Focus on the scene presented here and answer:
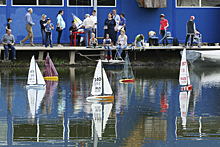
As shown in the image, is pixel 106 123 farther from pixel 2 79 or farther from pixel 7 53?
pixel 7 53

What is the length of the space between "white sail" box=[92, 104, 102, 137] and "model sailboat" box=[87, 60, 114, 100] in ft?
2.92

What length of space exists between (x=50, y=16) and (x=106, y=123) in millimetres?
21543

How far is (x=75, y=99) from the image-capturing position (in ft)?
54.0

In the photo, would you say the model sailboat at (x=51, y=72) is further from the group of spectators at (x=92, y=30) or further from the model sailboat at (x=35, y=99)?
the group of spectators at (x=92, y=30)

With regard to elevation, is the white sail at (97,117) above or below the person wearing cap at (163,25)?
below

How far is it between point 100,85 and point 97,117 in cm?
288

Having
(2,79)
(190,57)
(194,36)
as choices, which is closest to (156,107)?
(2,79)

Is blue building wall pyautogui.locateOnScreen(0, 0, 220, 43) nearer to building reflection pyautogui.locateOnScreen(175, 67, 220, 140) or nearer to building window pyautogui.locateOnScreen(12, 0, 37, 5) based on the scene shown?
building window pyautogui.locateOnScreen(12, 0, 37, 5)

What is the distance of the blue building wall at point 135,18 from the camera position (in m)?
33.1

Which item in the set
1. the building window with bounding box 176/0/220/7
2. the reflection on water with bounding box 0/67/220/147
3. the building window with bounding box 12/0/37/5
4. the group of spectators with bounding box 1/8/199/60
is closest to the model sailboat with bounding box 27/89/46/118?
the reflection on water with bounding box 0/67/220/147

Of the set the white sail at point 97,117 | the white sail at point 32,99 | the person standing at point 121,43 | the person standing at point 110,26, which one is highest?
the person standing at point 110,26

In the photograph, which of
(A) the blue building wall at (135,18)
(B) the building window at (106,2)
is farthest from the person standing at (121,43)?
(B) the building window at (106,2)

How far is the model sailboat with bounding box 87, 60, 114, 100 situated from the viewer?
51.8 feet

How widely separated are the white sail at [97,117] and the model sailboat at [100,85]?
0.89 metres
